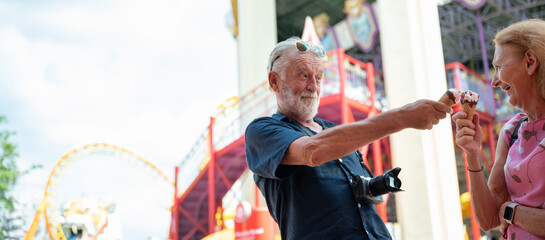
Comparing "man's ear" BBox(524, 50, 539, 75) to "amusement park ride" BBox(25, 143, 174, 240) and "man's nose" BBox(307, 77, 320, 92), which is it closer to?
"man's nose" BBox(307, 77, 320, 92)

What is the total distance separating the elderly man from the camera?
1.72 metres

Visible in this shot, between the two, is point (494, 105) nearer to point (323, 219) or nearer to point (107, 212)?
point (107, 212)

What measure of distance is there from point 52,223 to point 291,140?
16.8 m

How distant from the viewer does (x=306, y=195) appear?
1.98m

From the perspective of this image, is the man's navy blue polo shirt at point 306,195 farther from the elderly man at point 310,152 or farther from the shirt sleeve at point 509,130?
the shirt sleeve at point 509,130

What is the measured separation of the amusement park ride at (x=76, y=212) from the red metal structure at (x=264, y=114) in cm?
302

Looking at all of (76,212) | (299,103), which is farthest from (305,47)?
(76,212)

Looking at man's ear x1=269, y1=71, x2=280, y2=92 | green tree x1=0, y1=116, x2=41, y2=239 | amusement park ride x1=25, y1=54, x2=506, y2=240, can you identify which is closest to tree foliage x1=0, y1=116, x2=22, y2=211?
green tree x1=0, y1=116, x2=41, y2=239

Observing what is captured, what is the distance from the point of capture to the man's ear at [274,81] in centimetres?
229

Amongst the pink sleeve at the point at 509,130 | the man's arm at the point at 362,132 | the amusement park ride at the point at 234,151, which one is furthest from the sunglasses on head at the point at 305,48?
the amusement park ride at the point at 234,151

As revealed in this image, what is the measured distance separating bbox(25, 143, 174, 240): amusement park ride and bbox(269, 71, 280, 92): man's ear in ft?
25.0

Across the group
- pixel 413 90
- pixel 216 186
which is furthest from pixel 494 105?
pixel 216 186

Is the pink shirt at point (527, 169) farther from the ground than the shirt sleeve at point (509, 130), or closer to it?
closer to it

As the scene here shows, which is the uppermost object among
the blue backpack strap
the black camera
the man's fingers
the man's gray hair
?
the man's gray hair
